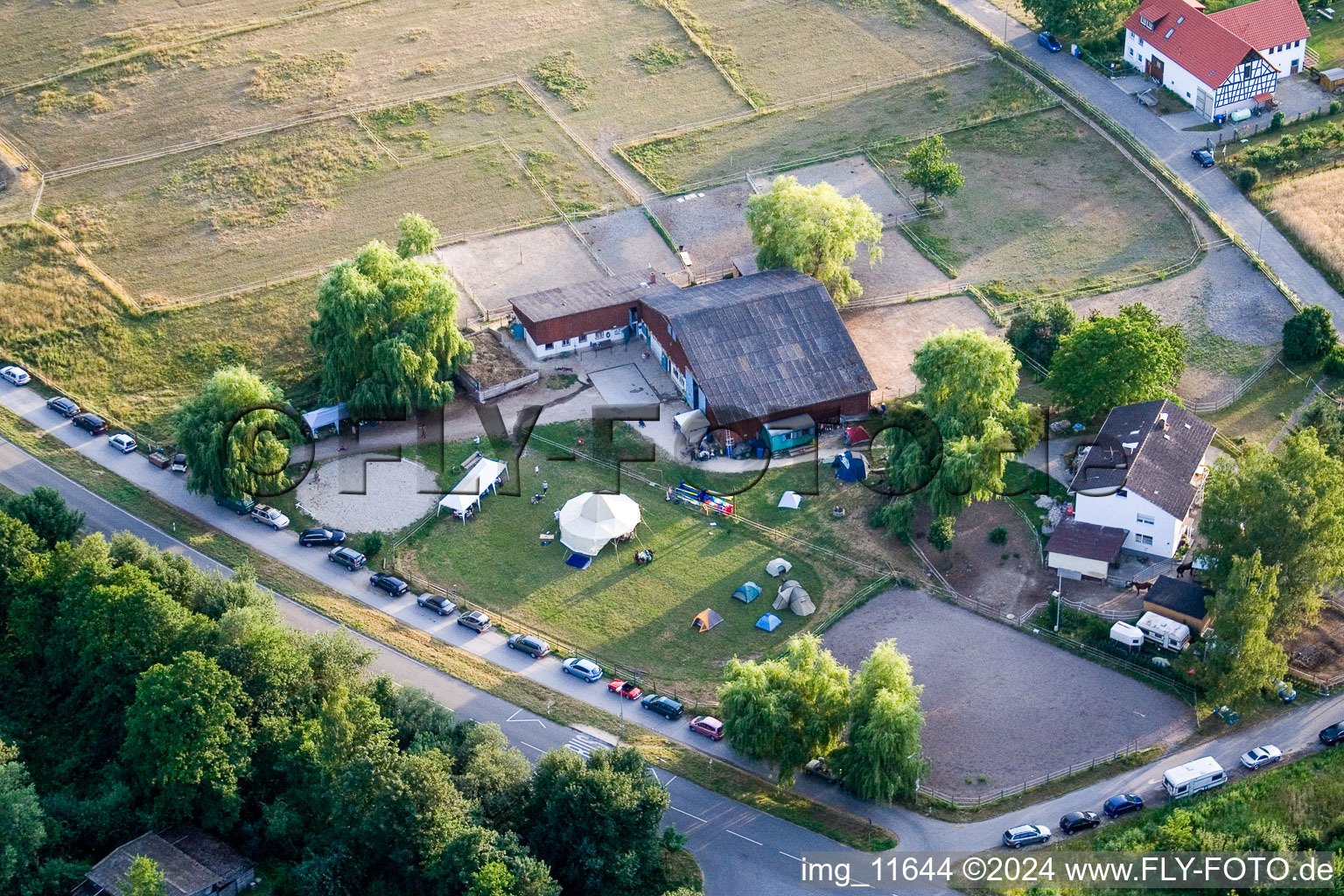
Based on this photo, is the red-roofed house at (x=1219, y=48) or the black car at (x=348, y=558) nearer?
the black car at (x=348, y=558)

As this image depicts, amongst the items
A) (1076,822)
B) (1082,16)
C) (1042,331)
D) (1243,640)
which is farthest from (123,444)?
(1082,16)

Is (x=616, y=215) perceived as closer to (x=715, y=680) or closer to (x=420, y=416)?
(x=420, y=416)

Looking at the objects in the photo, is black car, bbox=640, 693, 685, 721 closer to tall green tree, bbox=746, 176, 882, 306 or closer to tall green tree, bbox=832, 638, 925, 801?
tall green tree, bbox=832, 638, 925, 801

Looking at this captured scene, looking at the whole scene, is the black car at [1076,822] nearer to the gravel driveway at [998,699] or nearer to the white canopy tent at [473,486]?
the gravel driveway at [998,699]

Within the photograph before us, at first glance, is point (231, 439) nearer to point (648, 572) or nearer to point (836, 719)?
point (648, 572)

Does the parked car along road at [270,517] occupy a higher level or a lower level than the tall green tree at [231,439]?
lower

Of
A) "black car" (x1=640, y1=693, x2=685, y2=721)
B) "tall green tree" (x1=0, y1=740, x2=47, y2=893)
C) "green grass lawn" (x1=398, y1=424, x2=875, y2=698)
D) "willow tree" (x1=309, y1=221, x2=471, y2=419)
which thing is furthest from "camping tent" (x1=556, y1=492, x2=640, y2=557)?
"tall green tree" (x1=0, y1=740, x2=47, y2=893)

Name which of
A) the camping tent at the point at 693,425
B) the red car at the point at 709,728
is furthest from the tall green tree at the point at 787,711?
the camping tent at the point at 693,425
